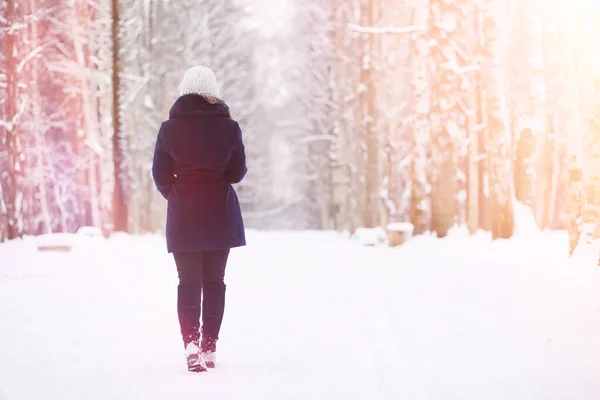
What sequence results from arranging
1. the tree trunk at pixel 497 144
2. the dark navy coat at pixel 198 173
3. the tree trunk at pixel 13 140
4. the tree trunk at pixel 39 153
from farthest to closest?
1. the tree trunk at pixel 39 153
2. the tree trunk at pixel 13 140
3. the tree trunk at pixel 497 144
4. the dark navy coat at pixel 198 173

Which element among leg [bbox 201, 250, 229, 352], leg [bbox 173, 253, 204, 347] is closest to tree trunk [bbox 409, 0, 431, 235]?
leg [bbox 201, 250, 229, 352]

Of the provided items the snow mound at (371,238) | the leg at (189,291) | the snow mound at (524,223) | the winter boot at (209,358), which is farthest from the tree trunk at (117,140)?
the winter boot at (209,358)

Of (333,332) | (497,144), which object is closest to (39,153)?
(497,144)

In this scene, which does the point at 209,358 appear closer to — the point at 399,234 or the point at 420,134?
the point at 399,234

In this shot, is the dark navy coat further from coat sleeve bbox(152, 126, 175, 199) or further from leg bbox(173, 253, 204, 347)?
leg bbox(173, 253, 204, 347)

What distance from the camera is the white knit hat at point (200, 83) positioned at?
20.4 feet

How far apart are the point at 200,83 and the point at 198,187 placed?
0.77 meters

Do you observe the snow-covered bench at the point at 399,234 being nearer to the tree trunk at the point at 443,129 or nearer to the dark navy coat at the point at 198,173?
the tree trunk at the point at 443,129

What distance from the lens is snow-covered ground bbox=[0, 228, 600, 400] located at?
5492 millimetres

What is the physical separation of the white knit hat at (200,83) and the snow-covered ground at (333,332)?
203 centimetres

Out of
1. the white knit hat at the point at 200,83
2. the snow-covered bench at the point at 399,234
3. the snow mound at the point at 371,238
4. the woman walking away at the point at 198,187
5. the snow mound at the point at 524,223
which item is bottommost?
the snow mound at the point at 371,238

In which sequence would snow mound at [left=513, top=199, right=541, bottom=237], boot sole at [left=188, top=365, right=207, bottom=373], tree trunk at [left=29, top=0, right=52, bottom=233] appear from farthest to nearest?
tree trunk at [left=29, top=0, right=52, bottom=233], snow mound at [left=513, top=199, right=541, bottom=237], boot sole at [left=188, top=365, right=207, bottom=373]

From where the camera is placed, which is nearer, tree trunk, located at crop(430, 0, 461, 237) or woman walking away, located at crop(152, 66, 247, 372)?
woman walking away, located at crop(152, 66, 247, 372)

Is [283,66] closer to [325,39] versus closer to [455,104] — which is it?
→ [325,39]
